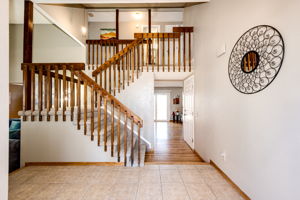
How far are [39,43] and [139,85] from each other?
11.3 feet

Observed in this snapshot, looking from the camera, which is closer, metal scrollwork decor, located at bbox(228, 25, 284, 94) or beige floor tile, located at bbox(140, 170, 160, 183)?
metal scrollwork decor, located at bbox(228, 25, 284, 94)

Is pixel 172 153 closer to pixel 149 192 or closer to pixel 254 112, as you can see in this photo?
pixel 149 192

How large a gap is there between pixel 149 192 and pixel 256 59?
7.02ft

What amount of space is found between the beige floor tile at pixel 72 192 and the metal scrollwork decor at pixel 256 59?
251 centimetres

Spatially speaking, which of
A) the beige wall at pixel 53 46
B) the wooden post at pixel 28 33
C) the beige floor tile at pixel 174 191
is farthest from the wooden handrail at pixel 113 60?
the beige floor tile at pixel 174 191

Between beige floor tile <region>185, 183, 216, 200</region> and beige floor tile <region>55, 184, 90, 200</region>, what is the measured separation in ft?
4.70

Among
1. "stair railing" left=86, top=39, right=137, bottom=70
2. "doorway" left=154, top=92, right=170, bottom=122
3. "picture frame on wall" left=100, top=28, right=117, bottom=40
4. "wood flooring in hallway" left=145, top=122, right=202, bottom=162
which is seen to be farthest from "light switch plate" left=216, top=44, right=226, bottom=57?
"doorway" left=154, top=92, right=170, bottom=122

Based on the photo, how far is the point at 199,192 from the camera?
2.16 metres

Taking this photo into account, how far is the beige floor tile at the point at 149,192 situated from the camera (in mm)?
2049

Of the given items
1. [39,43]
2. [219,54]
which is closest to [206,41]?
[219,54]

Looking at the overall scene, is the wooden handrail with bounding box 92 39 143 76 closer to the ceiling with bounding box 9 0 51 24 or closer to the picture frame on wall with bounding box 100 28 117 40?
the ceiling with bounding box 9 0 51 24

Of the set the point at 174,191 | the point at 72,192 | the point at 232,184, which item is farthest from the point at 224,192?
the point at 72,192

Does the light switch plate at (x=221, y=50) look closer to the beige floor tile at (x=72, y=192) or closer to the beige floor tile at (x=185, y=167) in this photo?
the beige floor tile at (x=185, y=167)

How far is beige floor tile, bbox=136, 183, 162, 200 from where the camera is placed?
6.72 ft
